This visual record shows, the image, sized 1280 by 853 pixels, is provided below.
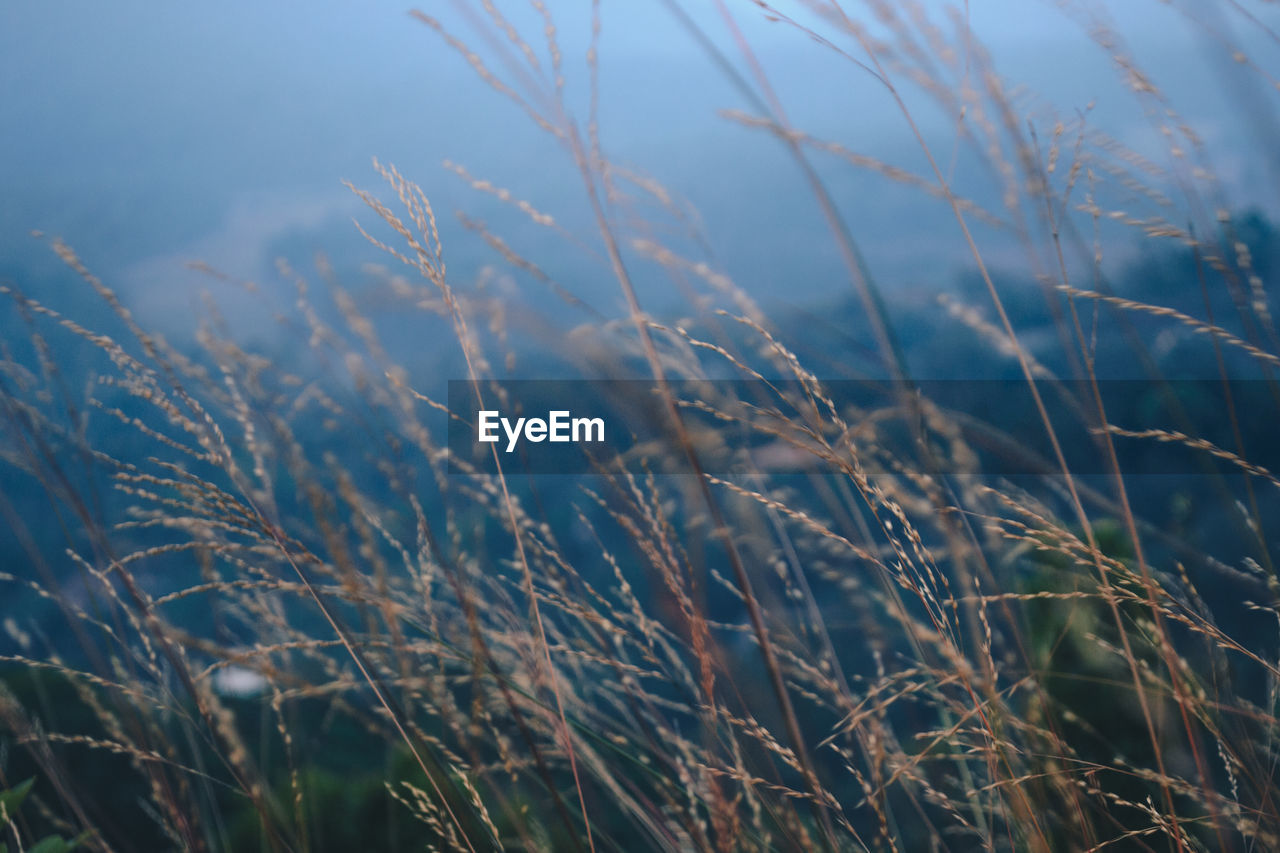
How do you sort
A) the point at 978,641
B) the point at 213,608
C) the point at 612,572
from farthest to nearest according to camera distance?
1. the point at 213,608
2. the point at 612,572
3. the point at 978,641

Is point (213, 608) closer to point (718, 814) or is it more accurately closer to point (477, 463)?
point (477, 463)

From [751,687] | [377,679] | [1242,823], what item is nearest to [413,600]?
[377,679]

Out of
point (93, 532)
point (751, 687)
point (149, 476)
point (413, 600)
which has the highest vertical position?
point (149, 476)

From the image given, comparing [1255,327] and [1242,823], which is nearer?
[1242,823]

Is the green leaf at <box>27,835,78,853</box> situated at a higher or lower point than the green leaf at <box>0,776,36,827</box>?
lower

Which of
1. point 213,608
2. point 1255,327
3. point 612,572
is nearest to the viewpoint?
point 1255,327

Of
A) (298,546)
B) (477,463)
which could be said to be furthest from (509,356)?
(298,546)

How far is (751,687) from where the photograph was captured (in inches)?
37.3

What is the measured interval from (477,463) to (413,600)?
0.69 ft

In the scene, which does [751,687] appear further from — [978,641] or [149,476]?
[149,476]

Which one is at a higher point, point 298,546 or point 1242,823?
point 298,546

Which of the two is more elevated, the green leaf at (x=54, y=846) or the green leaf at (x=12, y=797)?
the green leaf at (x=12, y=797)

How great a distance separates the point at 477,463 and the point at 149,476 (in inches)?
14.6

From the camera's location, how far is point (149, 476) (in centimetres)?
71
